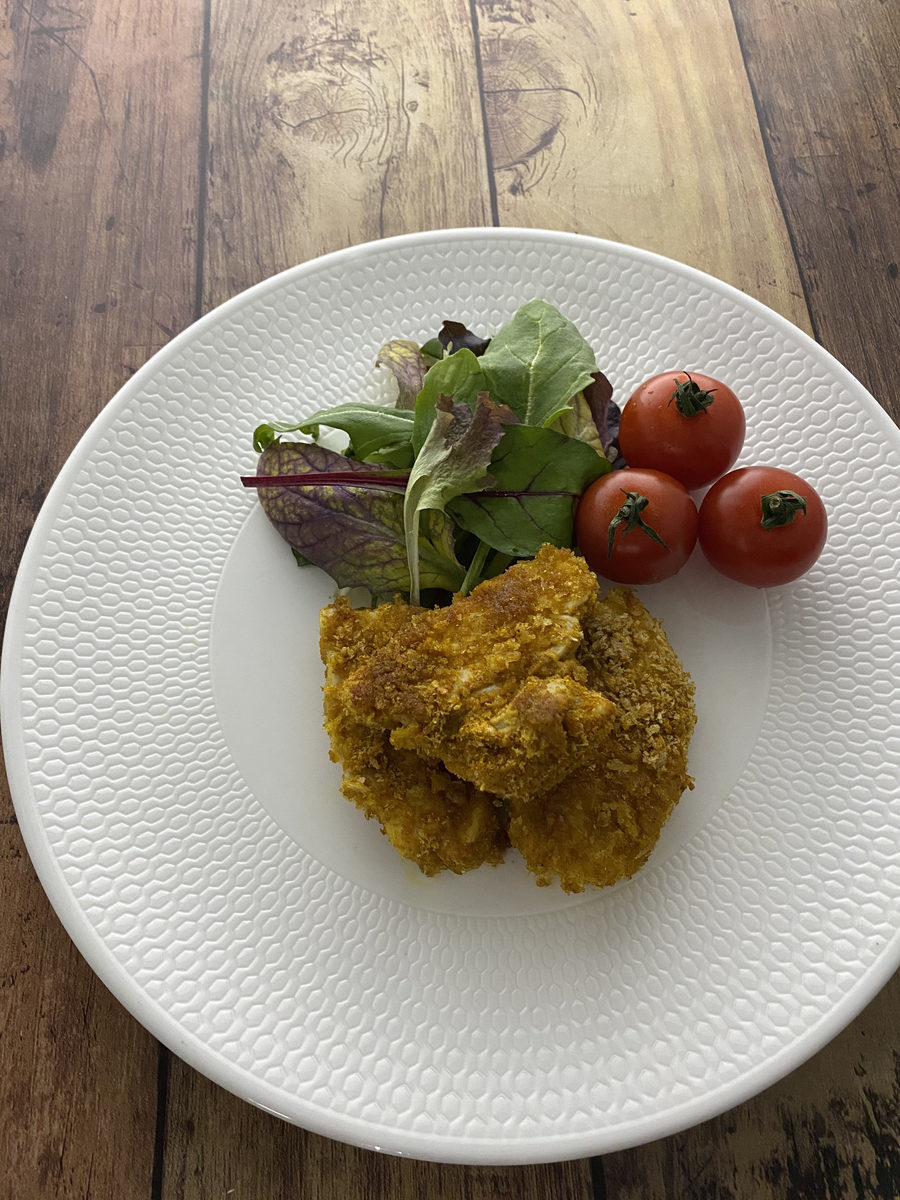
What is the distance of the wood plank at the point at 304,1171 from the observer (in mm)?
1898

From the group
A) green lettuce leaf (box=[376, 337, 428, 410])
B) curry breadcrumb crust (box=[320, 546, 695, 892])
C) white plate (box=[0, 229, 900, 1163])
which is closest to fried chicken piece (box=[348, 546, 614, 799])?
curry breadcrumb crust (box=[320, 546, 695, 892])

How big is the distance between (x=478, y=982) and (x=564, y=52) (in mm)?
2896

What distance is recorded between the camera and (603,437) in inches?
86.3

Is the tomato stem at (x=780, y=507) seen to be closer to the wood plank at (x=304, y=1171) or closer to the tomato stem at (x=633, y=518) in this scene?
the tomato stem at (x=633, y=518)

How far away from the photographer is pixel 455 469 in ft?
6.34

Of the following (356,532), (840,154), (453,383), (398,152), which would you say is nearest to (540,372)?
(453,383)

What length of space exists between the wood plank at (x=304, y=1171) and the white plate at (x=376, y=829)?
0.28 m

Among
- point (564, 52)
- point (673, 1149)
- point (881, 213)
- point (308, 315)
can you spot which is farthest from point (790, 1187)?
point (564, 52)

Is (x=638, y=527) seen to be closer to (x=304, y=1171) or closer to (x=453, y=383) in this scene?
(x=453, y=383)

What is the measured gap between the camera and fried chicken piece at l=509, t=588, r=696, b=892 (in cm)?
182

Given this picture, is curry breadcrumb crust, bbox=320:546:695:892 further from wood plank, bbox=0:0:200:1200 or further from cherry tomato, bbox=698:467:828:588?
wood plank, bbox=0:0:200:1200

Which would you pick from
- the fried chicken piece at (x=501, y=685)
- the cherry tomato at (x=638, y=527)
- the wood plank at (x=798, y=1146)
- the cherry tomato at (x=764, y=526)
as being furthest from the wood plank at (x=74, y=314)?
the cherry tomato at (x=764, y=526)

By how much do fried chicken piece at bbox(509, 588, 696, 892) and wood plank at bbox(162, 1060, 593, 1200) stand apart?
651 millimetres

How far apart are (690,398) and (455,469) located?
0.55 meters
